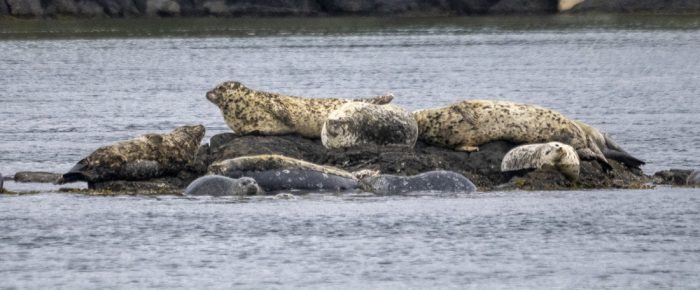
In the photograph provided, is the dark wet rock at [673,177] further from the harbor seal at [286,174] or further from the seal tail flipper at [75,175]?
the seal tail flipper at [75,175]

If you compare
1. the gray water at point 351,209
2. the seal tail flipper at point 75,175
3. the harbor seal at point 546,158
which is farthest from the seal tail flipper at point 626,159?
the seal tail flipper at point 75,175

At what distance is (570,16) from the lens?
9175 cm

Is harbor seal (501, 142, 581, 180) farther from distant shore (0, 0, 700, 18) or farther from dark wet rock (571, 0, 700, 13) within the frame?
dark wet rock (571, 0, 700, 13)

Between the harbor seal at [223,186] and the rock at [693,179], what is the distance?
501cm

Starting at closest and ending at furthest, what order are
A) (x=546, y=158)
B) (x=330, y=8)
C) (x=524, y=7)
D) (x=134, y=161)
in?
1. (x=546, y=158)
2. (x=134, y=161)
3. (x=524, y=7)
4. (x=330, y=8)

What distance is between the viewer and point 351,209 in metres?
18.7

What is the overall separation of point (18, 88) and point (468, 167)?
2355 centimetres

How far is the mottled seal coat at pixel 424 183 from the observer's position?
65.6 ft

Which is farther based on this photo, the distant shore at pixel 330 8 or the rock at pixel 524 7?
the rock at pixel 524 7

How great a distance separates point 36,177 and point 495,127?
18.5 ft

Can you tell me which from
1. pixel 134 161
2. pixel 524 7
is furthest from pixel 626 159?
pixel 524 7

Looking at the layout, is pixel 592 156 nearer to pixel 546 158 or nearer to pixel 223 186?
pixel 546 158

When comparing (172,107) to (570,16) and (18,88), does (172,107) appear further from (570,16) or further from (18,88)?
(570,16)

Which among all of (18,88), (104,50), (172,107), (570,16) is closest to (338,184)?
(172,107)
